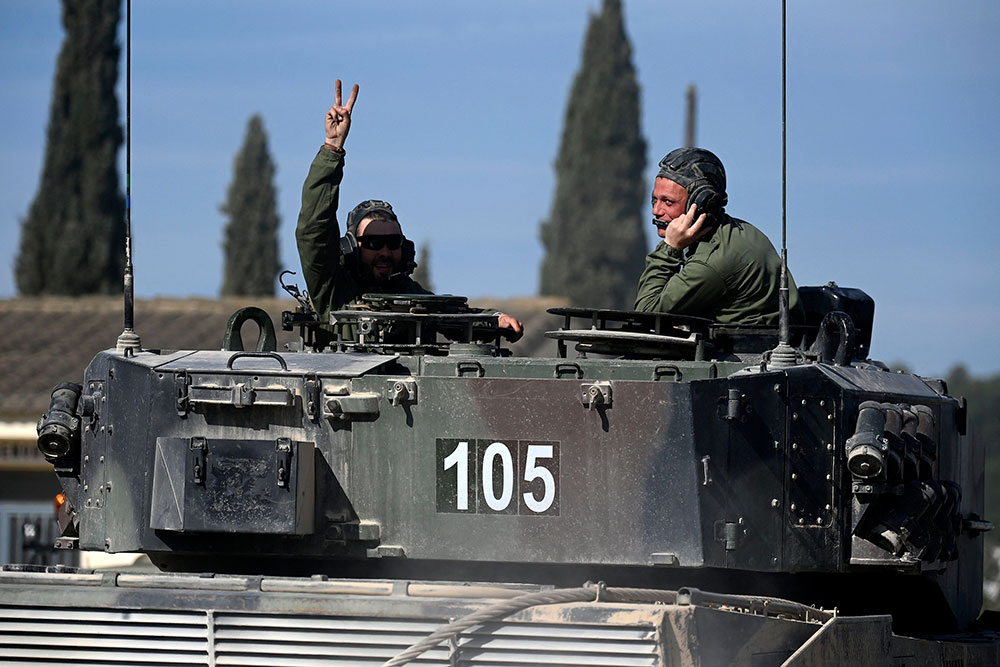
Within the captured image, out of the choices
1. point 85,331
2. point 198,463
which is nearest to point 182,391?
point 198,463

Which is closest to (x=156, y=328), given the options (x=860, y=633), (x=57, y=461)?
(x=57, y=461)

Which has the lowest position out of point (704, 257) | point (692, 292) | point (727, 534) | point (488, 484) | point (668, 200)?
point (727, 534)

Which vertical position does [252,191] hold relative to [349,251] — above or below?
above

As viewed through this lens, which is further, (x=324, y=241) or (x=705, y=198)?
(x=324, y=241)

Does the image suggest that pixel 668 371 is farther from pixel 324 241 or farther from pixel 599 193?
pixel 599 193

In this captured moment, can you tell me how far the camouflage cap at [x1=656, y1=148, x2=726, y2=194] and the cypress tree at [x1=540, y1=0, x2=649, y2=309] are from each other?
117 feet

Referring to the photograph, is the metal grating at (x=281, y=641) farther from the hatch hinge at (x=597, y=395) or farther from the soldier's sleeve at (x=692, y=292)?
the soldier's sleeve at (x=692, y=292)

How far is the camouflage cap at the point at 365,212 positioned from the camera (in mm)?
11000

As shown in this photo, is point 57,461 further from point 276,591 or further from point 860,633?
point 860,633

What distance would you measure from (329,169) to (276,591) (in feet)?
11.3

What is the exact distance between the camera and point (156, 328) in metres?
27.4

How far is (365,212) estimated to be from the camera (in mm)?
11031

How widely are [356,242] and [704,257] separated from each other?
2598mm

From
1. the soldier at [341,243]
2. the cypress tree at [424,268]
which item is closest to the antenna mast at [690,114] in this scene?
the cypress tree at [424,268]
